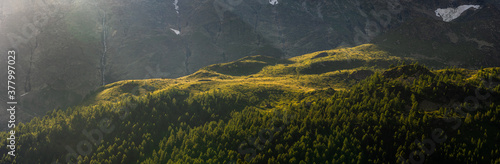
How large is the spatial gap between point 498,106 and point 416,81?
38.2 m

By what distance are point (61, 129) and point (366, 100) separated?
16436 cm

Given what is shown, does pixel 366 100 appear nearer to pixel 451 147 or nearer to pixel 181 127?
pixel 451 147

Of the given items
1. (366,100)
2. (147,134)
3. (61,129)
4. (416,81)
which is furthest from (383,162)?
(61,129)

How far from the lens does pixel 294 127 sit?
389 ft

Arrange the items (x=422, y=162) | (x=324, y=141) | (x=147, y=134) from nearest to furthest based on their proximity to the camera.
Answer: (x=422, y=162) → (x=324, y=141) → (x=147, y=134)

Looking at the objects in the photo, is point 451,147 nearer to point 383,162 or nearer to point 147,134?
point 383,162

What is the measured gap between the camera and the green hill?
97312mm

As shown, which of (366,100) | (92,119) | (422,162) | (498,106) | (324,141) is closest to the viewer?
(422,162)

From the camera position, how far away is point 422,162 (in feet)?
297

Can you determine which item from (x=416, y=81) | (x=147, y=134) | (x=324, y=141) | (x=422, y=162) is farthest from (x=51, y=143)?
(x=416, y=81)

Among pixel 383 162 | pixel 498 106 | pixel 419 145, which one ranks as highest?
pixel 498 106

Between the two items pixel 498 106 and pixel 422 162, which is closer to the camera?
pixel 422 162

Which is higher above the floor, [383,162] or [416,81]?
[416,81]

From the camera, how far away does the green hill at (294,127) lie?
97.3 m
